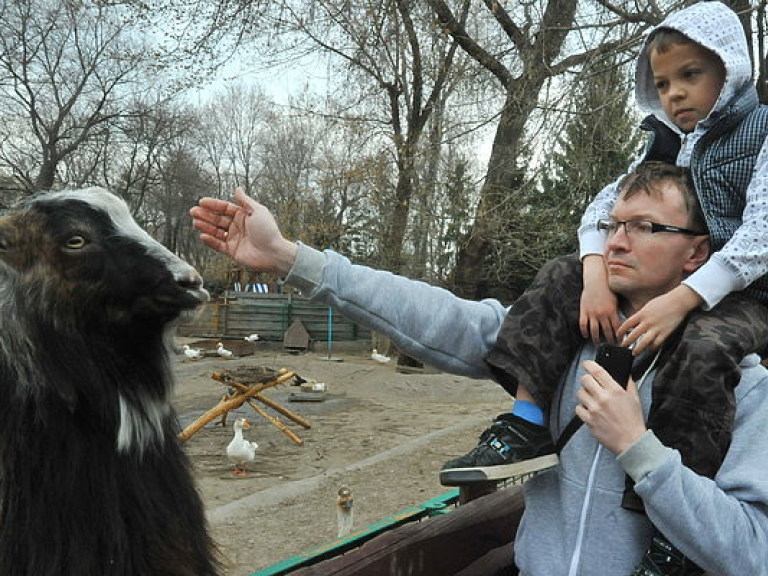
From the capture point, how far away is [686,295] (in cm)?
164

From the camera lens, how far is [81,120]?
21.3 m

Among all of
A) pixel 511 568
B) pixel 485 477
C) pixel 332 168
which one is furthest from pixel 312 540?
pixel 332 168

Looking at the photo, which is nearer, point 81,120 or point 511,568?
point 511,568

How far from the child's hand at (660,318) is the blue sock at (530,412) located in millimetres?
306

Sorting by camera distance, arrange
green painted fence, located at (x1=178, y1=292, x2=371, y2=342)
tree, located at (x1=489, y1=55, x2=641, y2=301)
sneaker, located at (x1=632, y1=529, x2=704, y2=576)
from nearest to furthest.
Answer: sneaker, located at (x1=632, y1=529, x2=704, y2=576)
tree, located at (x1=489, y1=55, x2=641, y2=301)
green painted fence, located at (x1=178, y1=292, x2=371, y2=342)

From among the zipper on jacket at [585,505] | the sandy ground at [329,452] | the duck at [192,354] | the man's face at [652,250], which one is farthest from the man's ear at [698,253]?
the duck at [192,354]

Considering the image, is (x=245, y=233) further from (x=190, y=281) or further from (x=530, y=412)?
(x=530, y=412)

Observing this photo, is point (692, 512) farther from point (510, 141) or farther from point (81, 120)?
point (81, 120)

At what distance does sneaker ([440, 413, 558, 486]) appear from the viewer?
1.69 metres

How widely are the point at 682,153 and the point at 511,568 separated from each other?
1390mm

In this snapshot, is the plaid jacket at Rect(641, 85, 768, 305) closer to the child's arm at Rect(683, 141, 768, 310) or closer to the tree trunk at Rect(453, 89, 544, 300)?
the child's arm at Rect(683, 141, 768, 310)

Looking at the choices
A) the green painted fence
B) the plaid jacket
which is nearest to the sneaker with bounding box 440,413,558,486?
the plaid jacket

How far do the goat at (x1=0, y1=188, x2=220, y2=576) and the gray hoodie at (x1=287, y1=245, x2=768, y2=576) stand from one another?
17.9 inches

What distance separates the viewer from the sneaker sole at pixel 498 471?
5.51ft
